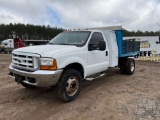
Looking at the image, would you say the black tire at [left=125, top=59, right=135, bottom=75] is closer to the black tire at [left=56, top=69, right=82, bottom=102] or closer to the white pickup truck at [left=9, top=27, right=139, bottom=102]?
the white pickup truck at [left=9, top=27, right=139, bottom=102]

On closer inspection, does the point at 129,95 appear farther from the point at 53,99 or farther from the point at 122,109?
the point at 53,99

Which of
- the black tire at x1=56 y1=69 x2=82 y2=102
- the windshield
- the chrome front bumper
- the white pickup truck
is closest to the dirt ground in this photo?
the black tire at x1=56 y1=69 x2=82 y2=102

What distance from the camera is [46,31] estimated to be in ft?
227

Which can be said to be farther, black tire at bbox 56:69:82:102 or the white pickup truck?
black tire at bbox 56:69:82:102

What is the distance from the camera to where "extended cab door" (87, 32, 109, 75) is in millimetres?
5531

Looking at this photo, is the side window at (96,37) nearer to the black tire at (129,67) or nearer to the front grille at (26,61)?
the front grille at (26,61)

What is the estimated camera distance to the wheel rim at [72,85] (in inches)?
189

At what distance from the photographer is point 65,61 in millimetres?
4594

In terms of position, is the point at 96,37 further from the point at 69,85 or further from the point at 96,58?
the point at 69,85

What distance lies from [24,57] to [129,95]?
3283 mm

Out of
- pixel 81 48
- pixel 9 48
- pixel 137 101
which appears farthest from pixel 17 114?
pixel 9 48

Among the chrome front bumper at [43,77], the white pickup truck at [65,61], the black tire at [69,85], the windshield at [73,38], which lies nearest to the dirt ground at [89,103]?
the black tire at [69,85]

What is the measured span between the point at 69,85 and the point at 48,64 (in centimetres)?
91

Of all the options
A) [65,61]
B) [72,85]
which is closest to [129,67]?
[72,85]
